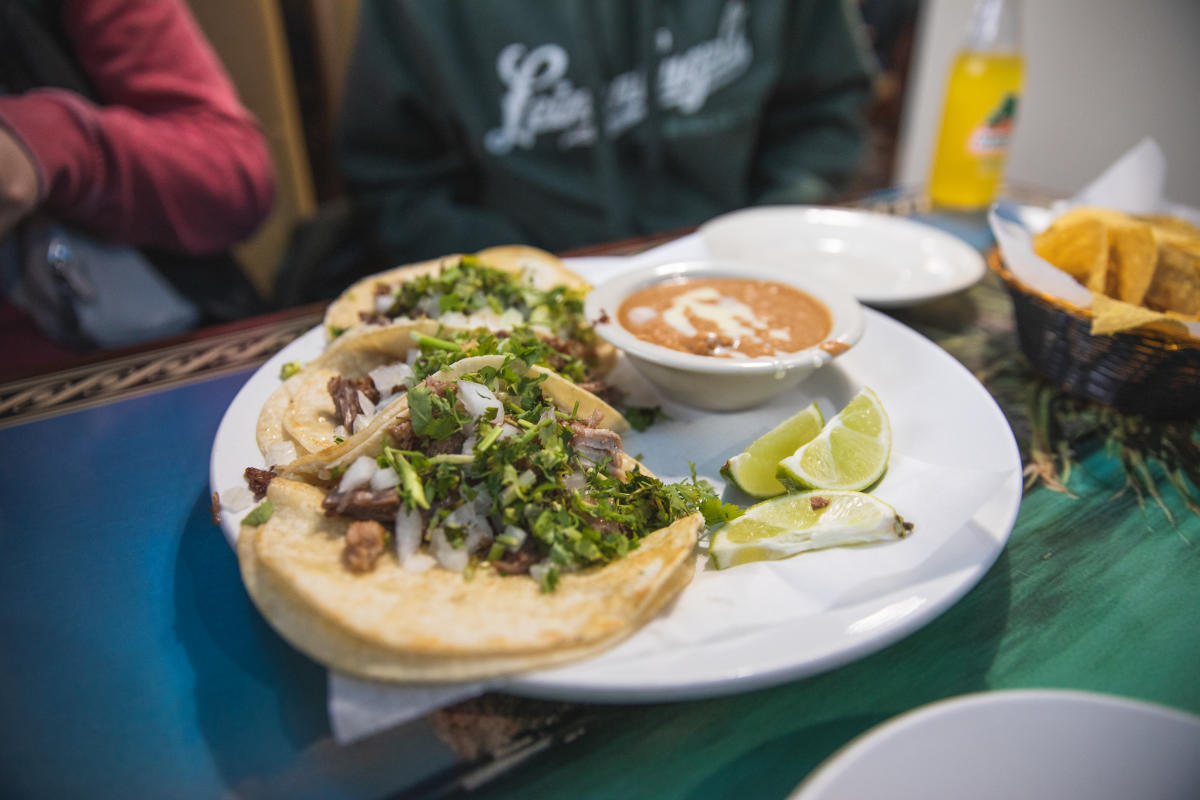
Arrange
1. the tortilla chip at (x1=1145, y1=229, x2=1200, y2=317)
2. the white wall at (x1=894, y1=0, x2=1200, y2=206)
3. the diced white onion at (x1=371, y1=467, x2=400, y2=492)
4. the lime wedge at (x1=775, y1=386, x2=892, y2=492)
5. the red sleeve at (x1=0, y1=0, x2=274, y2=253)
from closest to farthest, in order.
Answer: the diced white onion at (x1=371, y1=467, x2=400, y2=492) → the lime wedge at (x1=775, y1=386, x2=892, y2=492) → the tortilla chip at (x1=1145, y1=229, x2=1200, y2=317) → the red sleeve at (x1=0, y1=0, x2=274, y2=253) → the white wall at (x1=894, y1=0, x2=1200, y2=206)

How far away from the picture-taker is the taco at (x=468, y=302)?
1.84 metres

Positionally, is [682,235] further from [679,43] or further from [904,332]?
[679,43]

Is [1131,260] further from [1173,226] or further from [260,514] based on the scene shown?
[260,514]

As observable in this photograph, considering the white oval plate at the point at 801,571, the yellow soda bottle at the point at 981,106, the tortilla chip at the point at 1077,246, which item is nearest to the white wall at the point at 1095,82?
the yellow soda bottle at the point at 981,106

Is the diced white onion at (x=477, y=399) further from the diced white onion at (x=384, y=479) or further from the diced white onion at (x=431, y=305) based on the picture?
the diced white onion at (x=431, y=305)

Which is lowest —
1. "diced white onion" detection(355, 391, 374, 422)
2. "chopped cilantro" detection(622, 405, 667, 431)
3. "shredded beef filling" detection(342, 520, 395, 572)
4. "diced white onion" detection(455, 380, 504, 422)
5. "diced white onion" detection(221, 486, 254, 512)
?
"chopped cilantro" detection(622, 405, 667, 431)

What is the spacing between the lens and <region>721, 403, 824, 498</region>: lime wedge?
Answer: 144 centimetres

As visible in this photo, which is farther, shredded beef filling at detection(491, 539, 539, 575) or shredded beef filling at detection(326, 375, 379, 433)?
shredded beef filling at detection(326, 375, 379, 433)

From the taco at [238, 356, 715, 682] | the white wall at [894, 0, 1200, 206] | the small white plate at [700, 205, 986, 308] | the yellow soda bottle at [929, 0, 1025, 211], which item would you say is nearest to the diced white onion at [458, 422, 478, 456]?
the taco at [238, 356, 715, 682]

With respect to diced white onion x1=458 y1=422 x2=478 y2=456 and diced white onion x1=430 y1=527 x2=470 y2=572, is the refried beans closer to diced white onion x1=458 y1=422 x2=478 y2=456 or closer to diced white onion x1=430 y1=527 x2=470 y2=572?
diced white onion x1=458 y1=422 x2=478 y2=456

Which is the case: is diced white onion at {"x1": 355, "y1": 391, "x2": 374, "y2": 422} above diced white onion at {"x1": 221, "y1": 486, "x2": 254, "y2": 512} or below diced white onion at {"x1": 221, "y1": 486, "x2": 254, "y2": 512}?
below

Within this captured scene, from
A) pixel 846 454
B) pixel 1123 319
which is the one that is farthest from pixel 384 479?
pixel 1123 319

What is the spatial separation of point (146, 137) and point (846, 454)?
251 centimetres

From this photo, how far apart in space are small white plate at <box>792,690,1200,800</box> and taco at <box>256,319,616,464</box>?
995 millimetres
